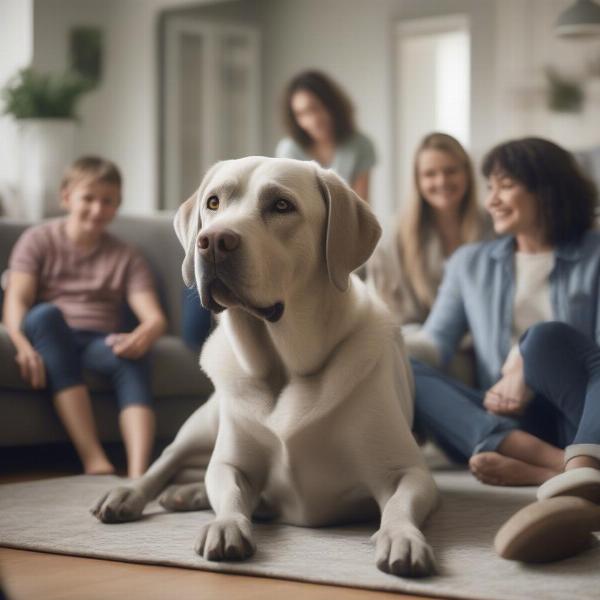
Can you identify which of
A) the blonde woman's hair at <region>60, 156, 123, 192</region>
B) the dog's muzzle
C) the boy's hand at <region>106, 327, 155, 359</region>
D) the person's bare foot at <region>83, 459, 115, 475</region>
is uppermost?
the blonde woman's hair at <region>60, 156, 123, 192</region>

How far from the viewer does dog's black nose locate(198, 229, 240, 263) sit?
1.73 meters

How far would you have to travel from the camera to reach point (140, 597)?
156 centimetres

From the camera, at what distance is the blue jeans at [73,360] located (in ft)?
10.0

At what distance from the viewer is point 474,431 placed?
268cm

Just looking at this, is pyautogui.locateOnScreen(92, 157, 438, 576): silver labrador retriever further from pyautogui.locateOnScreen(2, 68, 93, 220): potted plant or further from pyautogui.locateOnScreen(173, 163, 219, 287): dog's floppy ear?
pyautogui.locateOnScreen(2, 68, 93, 220): potted plant

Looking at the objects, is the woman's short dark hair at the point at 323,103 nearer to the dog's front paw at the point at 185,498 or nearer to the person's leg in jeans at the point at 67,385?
the person's leg in jeans at the point at 67,385

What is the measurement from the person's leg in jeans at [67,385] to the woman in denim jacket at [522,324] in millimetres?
980

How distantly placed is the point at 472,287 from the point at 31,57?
237 inches

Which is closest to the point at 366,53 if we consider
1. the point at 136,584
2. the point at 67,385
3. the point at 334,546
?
the point at 67,385

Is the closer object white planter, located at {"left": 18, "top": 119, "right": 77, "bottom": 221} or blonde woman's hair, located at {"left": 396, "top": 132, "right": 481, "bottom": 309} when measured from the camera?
blonde woman's hair, located at {"left": 396, "top": 132, "right": 481, "bottom": 309}

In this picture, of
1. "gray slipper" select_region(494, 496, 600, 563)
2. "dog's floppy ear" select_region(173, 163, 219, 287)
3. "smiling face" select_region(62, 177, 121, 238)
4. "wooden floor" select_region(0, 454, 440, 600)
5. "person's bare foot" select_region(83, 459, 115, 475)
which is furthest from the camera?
"smiling face" select_region(62, 177, 121, 238)

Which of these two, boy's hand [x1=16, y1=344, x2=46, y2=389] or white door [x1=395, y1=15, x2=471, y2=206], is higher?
white door [x1=395, y1=15, x2=471, y2=206]

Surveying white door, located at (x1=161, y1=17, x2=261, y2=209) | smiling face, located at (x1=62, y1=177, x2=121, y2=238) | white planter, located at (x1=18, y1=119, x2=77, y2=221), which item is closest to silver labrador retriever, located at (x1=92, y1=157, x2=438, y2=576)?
smiling face, located at (x1=62, y1=177, x2=121, y2=238)

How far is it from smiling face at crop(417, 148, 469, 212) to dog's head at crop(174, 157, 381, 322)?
1.36 meters
